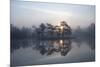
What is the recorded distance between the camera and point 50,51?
2691mm

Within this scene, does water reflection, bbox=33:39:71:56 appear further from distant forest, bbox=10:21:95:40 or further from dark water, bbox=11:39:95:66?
distant forest, bbox=10:21:95:40

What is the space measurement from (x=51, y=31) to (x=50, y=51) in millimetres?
308

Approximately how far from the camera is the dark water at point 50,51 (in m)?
2.55

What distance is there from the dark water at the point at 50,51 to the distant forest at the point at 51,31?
0.29 ft

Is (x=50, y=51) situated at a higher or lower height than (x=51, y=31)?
lower

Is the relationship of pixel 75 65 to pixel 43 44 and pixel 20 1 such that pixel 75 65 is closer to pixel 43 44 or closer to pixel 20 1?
pixel 43 44

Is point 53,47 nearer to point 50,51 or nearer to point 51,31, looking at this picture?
point 50,51

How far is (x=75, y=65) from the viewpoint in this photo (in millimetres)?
2812

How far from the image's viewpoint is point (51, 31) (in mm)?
2701

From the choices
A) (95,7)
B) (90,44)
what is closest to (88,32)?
(90,44)

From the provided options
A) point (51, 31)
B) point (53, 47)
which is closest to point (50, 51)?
point (53, 47)

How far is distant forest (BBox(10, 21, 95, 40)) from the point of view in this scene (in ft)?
8.41

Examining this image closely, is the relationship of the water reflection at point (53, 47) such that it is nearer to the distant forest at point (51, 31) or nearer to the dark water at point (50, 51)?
the dark water at point (50, 51)

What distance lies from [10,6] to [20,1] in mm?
165
